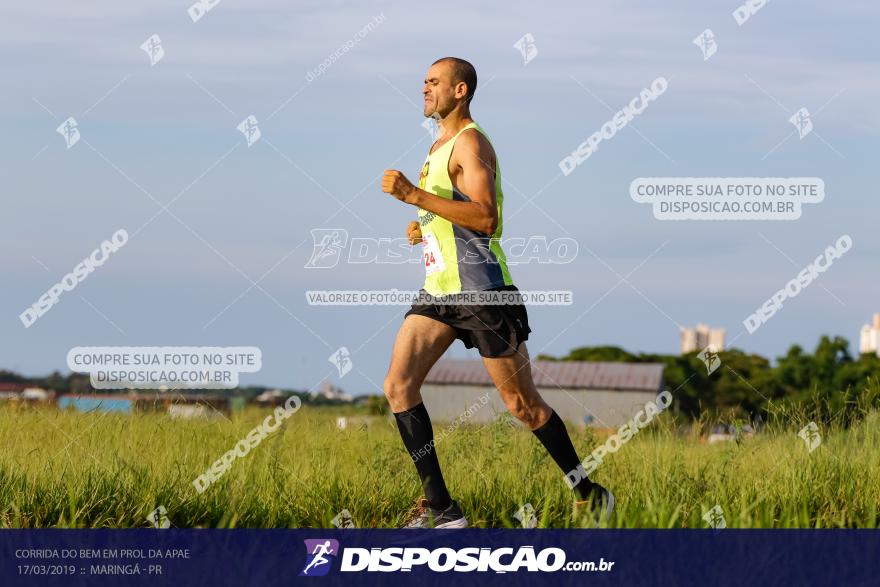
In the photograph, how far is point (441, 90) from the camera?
614 centimetres

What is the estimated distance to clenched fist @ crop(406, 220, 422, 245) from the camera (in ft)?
20.9

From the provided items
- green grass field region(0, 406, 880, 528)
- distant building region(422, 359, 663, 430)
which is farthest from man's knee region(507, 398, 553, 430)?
distant building region(422, 359, 663, 430)

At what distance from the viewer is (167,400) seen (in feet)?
27.5

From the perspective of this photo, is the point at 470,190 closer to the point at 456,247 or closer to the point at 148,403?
the point at 456,247

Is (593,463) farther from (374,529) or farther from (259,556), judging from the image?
(259,556)

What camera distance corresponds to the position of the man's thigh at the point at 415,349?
20.1 ft

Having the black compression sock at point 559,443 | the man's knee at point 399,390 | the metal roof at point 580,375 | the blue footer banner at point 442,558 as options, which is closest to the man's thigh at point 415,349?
the man's knee at point 399,390

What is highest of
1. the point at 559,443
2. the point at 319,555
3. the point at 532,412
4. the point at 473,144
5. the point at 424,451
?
the point at 473,144

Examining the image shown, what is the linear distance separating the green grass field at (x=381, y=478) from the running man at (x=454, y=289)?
0.51 m

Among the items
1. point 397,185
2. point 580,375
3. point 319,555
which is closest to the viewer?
point 319,555

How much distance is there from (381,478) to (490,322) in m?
1.38

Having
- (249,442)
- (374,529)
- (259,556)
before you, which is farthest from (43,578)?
(249,442)

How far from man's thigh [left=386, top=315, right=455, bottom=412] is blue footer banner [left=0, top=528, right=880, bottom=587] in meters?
0.91

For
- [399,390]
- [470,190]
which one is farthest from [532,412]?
[470,190]
